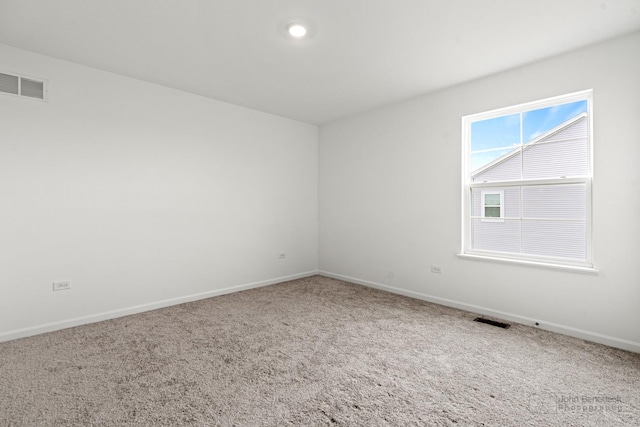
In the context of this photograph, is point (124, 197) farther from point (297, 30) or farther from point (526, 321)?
point (526, 321)

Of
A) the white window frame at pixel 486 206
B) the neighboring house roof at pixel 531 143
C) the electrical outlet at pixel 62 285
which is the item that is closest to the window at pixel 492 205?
the white window frame at pixel 486 206

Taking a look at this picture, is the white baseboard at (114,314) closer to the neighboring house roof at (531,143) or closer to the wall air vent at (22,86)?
the wall air vent at (22,86)

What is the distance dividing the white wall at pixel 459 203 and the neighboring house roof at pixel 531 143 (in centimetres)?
20

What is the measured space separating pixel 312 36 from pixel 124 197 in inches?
102

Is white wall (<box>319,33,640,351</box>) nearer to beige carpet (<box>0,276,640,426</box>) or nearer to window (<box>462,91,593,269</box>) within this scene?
window (<box>462,91,593,269</box>)

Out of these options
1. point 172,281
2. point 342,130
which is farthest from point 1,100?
point 342,130

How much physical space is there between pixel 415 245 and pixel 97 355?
11.6 ft

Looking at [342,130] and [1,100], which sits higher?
[342,130]

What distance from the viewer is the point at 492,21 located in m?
2.42

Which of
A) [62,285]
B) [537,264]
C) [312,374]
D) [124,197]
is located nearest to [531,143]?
[537,264]

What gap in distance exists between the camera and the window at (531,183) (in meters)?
2.93

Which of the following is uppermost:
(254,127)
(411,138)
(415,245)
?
(254,127)

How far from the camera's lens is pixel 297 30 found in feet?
8.35

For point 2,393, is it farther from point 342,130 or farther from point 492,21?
point 342,130
